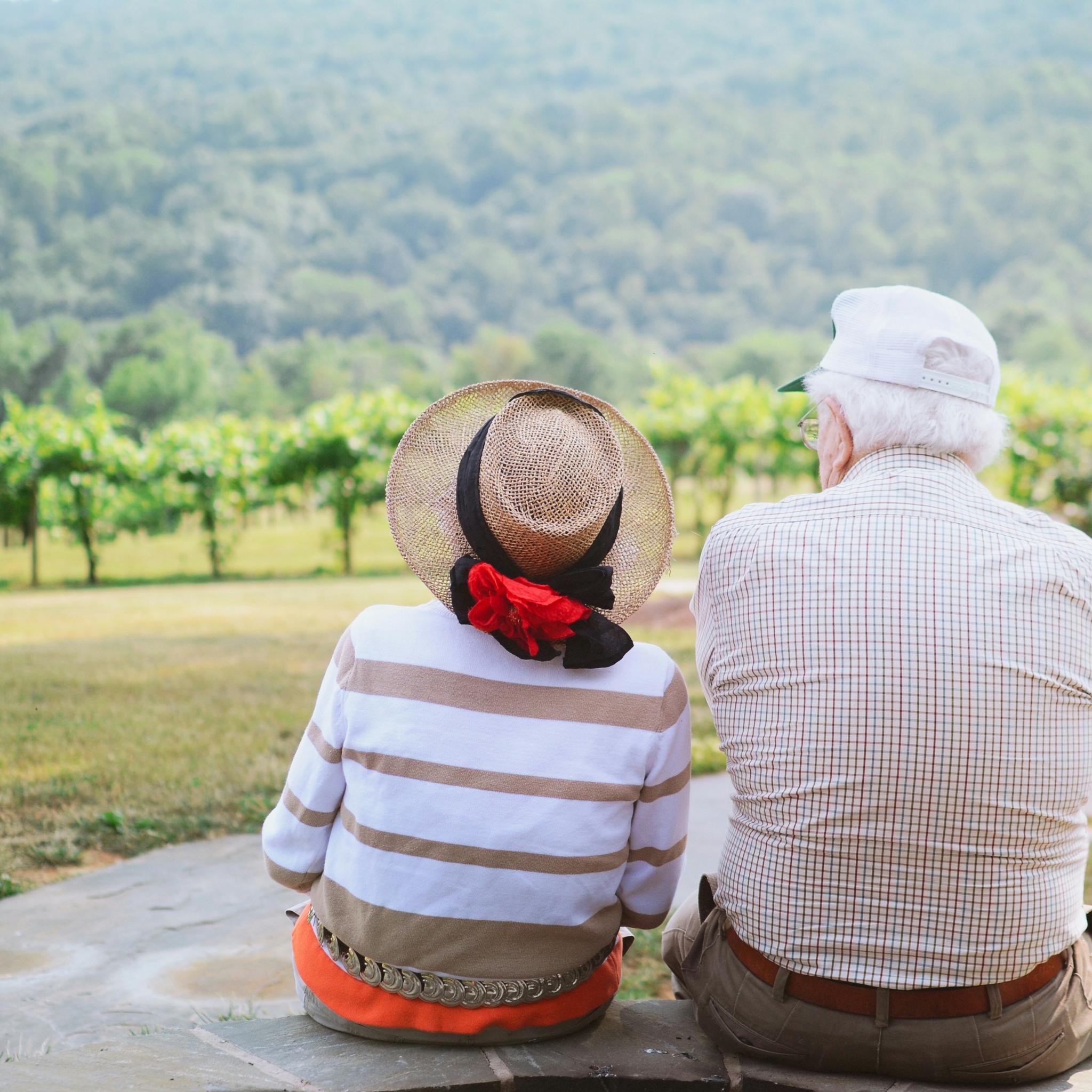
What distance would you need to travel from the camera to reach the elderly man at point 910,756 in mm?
1365

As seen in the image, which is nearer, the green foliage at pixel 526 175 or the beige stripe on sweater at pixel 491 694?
the beige stripe on sweater at pixel 491 694

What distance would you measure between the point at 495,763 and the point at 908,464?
0.66 meters

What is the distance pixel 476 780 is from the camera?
140 cm

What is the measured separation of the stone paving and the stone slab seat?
0.48 metres

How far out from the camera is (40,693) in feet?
15.0

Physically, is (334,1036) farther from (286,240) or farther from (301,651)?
(286,240)

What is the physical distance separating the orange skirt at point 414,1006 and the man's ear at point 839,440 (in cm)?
77

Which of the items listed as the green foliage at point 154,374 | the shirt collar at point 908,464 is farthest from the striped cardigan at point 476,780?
the green foliage at point 154,374

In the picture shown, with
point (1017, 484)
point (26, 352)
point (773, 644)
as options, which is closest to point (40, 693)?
point (773, 644)

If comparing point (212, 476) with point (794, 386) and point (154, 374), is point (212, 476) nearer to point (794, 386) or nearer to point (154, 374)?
point (794, 386)

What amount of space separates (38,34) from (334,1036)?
177 ft

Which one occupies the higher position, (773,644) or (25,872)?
(773,644)

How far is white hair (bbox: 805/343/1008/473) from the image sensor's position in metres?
1.52

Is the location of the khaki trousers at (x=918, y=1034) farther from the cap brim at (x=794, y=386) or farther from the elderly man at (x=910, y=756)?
the cap brim at (x=794, y=386)
